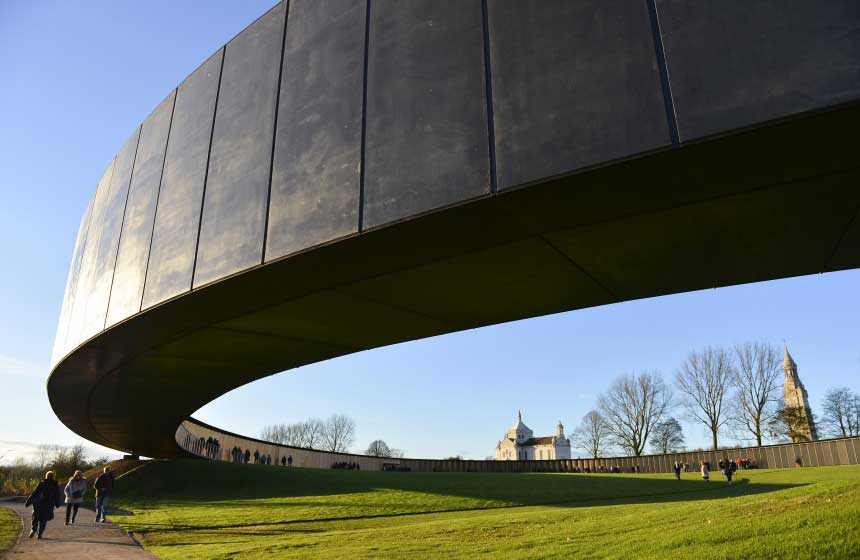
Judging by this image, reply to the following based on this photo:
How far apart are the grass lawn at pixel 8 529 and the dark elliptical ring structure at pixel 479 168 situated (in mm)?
4619

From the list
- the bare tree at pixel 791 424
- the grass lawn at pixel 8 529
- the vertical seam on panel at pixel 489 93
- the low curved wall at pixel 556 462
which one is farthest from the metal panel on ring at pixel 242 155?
the bare tree at pixel 791 424

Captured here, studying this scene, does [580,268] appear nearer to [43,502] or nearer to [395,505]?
[43,502]

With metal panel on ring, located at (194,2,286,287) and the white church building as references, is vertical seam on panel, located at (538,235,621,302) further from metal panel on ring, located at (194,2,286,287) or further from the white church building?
the white church building

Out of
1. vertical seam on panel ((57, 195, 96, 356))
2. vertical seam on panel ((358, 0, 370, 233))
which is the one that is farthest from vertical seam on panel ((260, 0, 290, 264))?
vertical seam on panel ((57, 195, 96, 356))

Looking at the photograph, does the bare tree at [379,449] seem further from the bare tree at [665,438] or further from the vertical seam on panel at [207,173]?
the vertical seam on panel at [207,173]

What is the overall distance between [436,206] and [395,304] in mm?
3761

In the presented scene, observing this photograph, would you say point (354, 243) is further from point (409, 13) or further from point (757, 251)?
point (757, 251)

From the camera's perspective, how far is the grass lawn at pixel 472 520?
28.3 ft

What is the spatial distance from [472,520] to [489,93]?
474 inches

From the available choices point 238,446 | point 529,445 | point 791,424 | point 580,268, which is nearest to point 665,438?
point 791,424

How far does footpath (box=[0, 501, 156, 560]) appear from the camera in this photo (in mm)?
10180

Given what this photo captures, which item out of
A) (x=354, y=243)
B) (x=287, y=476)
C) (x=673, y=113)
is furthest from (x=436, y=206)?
(x=287, y=476)

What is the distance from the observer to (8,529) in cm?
1444

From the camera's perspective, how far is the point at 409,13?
8.30m
